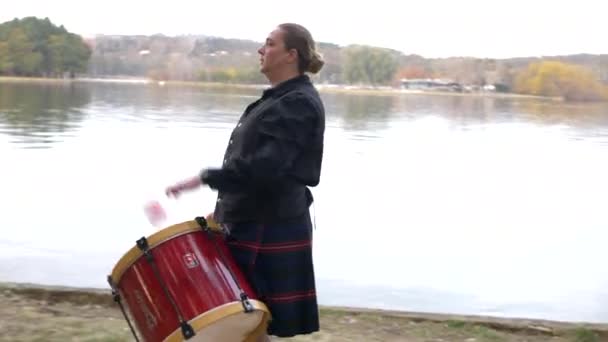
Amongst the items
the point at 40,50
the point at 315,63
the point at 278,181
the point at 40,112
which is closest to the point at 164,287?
the point at 278,181

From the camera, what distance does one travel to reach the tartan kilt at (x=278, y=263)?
282 centimetres

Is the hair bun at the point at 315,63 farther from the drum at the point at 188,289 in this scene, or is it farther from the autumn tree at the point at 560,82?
the autumn tree at the point at 560,82

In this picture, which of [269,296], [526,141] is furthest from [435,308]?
[526,141]

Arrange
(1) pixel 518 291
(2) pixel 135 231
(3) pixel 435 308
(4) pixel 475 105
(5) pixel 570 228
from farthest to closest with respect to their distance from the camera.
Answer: (4) pixel 475 105, (5) pixel 570 228, (2) pixel 135 231, (1) pixel 518 291, (3) pixel 435 308

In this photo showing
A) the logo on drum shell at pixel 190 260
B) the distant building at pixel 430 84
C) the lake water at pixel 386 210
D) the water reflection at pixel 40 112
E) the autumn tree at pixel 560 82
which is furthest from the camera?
the distant building at pixel 430 84

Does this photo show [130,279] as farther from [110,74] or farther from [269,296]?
[110,74]

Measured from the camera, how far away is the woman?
2639 millimetres

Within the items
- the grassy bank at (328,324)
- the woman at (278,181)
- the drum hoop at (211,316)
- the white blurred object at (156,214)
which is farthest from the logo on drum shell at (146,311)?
the grassy bank at (328,324)

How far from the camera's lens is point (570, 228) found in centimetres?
816

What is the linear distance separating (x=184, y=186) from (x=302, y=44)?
61 centimetres

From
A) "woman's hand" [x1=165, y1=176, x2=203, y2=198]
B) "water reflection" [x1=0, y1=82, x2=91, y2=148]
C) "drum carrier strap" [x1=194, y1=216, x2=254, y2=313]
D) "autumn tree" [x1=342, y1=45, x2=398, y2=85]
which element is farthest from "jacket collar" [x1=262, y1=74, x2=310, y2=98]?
"autumn tree" [x1=342, y1=45, x2=398, y2=85]

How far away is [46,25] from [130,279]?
23328 mm

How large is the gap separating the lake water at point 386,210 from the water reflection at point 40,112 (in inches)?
4.2

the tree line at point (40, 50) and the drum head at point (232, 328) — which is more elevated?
the tree line at point (40, 50)
